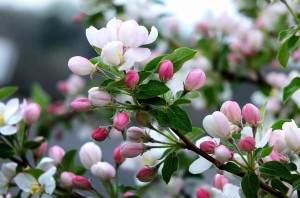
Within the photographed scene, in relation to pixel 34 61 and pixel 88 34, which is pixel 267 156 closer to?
pixel 88 34

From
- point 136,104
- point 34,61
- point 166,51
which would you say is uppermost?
point 136,104

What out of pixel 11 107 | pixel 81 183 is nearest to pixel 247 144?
pixel 81 183

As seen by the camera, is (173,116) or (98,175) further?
(98,175)

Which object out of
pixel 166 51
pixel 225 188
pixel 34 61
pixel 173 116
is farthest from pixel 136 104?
pixel 34 61

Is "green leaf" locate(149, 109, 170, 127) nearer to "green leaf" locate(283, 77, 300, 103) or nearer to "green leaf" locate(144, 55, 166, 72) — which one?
"green leaf" locate(144, 55, 166, 72)

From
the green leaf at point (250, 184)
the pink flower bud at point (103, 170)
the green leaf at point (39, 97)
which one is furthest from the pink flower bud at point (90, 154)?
the green leaf at point (39, 97)

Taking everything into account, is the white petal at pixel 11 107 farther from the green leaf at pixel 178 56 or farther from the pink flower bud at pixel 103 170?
the green leaf at pixel 178 56

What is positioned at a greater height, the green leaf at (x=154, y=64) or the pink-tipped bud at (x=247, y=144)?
the green leaf at (x=154, y=64)

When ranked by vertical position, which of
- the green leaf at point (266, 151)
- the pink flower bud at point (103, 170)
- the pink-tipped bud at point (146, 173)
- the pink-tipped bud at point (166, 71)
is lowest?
the pink flower bud at point (103, 170)
